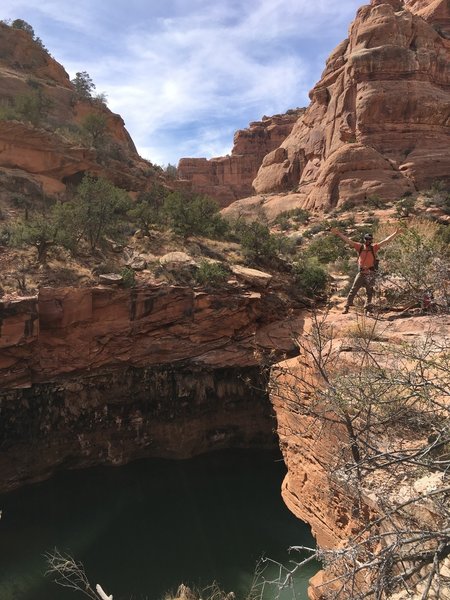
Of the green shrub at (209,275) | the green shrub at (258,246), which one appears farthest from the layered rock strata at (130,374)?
the green shrub at (258,246)

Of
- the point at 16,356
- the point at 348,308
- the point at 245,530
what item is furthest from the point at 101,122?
the point at 245,530

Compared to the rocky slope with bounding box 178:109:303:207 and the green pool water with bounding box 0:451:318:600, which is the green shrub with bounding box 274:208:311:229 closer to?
the green pool water with bounding box 0:451:318:600

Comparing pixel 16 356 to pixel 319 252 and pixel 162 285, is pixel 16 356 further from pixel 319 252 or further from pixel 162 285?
pixel 319 252

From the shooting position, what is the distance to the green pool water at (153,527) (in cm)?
897

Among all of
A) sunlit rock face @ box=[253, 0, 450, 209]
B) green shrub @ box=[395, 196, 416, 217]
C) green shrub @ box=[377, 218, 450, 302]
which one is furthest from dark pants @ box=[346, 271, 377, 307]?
sunlit rock face @ box=[253, 0, 450, 209]

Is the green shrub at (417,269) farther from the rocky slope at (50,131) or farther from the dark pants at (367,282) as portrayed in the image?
the rocky slope at (50,131)

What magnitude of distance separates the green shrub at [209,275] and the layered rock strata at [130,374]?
1.63 feet

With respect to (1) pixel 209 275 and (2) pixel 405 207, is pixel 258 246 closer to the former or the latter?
(1) pixel 209 275

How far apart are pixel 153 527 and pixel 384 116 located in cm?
3063

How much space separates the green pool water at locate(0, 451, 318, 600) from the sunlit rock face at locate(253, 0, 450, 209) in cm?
2227

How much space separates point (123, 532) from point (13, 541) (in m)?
2.61

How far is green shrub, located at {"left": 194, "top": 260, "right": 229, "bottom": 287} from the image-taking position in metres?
12.7

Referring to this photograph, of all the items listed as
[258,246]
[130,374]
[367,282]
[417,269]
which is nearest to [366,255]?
[367,282]

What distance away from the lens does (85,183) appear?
14.5m
